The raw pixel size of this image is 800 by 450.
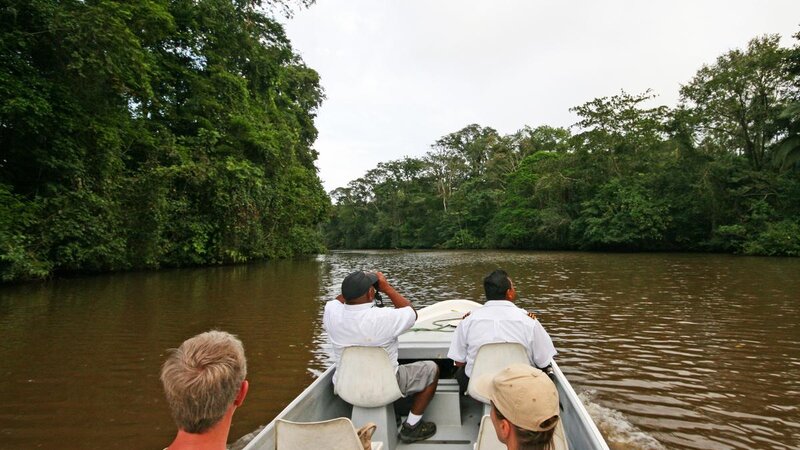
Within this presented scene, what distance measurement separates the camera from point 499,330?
3225 mm

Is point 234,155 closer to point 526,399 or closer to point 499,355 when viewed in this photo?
point 499,355

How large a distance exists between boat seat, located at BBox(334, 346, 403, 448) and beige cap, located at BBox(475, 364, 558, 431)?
1.70 m

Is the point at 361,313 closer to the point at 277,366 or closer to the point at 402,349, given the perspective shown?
the point at 402,349

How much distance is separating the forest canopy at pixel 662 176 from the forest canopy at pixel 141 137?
960 inches

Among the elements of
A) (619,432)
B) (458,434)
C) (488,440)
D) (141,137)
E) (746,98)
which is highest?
(746,98)

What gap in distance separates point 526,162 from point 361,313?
4967 cm

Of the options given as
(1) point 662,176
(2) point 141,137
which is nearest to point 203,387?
(2) point 141,137

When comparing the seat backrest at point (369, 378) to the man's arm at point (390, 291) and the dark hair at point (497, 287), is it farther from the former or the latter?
the dark hair at point (497, 287)

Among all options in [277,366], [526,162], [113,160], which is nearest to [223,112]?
[113,160]

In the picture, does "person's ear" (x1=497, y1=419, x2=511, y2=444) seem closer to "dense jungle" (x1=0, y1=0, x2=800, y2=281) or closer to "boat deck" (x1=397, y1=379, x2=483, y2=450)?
"boat deck" (x1=397, y1=379, x2=483, y2=450)

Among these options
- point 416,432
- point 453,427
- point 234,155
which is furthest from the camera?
point 234,155

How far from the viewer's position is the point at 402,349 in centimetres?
454

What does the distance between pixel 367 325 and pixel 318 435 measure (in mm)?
1017

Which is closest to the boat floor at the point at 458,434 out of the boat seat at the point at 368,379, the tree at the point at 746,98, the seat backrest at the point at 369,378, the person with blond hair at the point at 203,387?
Answer: the boat seat at the point at 368,379
